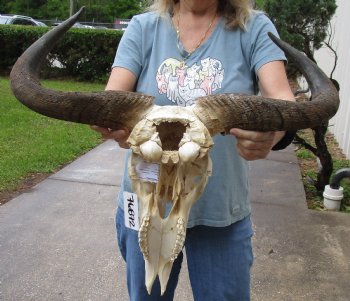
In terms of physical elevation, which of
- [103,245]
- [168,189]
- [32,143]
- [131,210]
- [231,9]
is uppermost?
[231,9]

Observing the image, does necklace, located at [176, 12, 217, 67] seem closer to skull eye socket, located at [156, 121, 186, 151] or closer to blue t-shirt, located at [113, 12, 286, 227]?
blue t-shirt, located at [113, 12, 286, 227]

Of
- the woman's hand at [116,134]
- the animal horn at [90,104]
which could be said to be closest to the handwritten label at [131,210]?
the woman's hand at [116,134]

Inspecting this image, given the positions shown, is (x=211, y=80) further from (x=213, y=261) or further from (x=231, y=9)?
(x=213, y=261)

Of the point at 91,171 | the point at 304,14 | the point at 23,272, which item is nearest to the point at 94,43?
the point at 91,171

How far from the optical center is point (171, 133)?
6.03ft

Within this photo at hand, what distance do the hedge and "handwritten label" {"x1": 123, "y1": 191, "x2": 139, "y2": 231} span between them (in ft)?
51.7

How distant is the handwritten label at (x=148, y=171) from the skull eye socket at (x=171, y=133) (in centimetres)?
9

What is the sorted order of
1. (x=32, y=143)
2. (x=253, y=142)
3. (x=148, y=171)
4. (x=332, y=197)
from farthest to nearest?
(x=32, y=143) → (x=332, y=197) → (x=253, y=142) → (x=148, y=171)

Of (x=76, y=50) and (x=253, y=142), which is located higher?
(x=253, y=142)

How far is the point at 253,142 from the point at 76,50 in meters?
16.8

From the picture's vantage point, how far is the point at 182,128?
1812 millimetres

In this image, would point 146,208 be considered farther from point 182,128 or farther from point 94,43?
point 94,43

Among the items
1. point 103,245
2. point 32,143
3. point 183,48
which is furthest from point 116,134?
point 32,143

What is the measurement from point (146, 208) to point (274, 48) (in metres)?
0.94
